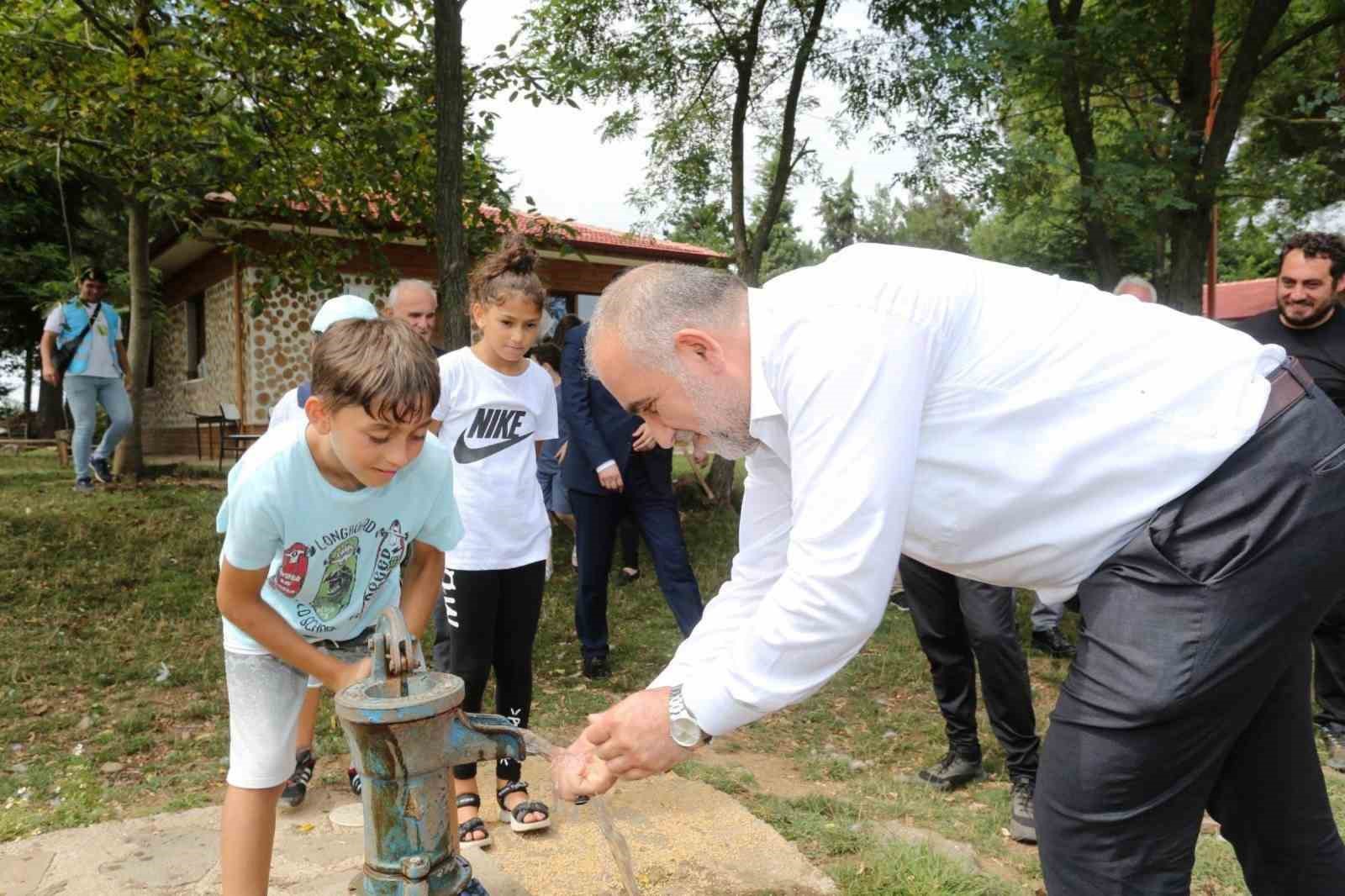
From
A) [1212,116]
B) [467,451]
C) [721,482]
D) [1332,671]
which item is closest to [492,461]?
[467,451]

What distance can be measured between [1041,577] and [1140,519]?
0.61 feet

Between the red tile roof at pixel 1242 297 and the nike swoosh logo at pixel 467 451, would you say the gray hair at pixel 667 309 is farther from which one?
the red tile roof at pixel 1242 297

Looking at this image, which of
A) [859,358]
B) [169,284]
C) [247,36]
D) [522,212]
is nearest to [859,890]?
[859,358]

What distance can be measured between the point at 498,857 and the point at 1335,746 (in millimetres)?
3273

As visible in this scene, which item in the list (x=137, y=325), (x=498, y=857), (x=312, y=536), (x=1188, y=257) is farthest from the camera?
(x=137, y=325)

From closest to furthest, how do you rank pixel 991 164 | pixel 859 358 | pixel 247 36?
pixel 859 358, pixel 247 36, pixel 991 164

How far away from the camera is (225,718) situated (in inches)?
172

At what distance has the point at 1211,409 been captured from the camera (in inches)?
61.5

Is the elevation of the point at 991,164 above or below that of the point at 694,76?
below

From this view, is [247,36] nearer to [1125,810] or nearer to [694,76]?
[694,76]

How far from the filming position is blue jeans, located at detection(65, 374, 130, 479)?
29.1ft

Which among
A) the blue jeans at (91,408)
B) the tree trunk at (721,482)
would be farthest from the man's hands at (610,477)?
the blue jeans at (91,408)

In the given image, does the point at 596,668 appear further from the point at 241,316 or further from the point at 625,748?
the point at 241,316

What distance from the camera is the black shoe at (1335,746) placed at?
3.87 m
